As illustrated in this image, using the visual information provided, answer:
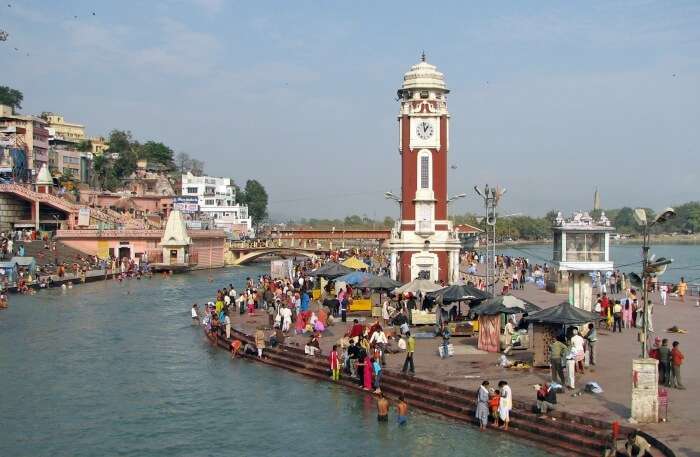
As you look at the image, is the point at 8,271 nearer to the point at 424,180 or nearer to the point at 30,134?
the point at 424,180

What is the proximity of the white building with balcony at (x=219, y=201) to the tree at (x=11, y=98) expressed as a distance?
84.8 ft

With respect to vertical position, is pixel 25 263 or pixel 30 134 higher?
pixel 30 134

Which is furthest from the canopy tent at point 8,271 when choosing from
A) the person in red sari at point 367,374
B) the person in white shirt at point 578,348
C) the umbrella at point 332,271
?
the person in white shirt at point 578,348

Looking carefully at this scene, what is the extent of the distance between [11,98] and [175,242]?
57686 mm

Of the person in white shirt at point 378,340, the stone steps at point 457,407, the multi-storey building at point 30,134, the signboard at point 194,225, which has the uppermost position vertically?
the multi-storey building at point 30,134

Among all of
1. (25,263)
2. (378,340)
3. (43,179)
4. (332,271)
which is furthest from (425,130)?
(43,179)

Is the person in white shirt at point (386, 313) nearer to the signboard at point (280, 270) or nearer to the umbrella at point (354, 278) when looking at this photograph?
the umbrella at point (354, 278)

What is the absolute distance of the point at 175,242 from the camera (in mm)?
76375

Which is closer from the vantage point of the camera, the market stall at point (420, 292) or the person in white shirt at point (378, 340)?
the person in white shirt at point (378, 340)

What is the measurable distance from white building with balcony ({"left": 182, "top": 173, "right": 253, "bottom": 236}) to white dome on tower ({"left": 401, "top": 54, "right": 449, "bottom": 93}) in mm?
81129

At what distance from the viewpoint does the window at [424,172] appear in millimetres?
41875

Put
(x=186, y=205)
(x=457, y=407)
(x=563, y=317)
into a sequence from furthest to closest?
(x=186, y=205), (x=563, y=317), (x=457, y=407)

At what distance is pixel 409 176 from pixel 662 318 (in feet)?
49.0

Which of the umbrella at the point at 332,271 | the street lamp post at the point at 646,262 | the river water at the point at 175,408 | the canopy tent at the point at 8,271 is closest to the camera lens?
the street lamp post at the point at 646,262
